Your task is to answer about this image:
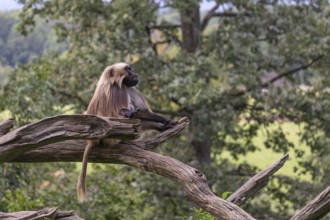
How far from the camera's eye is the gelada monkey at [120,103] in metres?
6.05

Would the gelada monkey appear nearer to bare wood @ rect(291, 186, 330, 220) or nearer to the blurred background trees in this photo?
bare wood @ rect(291, 186, 330, 220)

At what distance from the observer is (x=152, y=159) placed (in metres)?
5.15

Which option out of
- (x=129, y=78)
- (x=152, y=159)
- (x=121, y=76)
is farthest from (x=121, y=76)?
(x=152, y=159)

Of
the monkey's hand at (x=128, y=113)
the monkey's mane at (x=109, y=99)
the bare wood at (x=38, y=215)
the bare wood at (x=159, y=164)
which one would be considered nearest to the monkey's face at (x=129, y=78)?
the monkey's mane at (x=109, y=99)

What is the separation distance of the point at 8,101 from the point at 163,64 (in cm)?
390

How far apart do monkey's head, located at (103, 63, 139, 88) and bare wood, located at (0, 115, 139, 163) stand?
1622 millimetres

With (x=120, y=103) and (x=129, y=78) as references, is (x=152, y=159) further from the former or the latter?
(x=129, y=78)

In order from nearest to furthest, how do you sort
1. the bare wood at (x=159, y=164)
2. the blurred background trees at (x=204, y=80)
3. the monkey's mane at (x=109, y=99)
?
the bare wood at (x=159, y=164), the monkey's mane at (x=109, y=99), the blurred background trees at (x=204, y=80)

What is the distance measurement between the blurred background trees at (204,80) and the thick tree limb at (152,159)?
5.47m

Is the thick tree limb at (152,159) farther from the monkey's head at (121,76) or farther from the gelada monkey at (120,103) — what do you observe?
the monkey's head at (121,76)

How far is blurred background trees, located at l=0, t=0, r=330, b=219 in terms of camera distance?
40.1 feet

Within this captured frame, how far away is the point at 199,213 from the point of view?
4.75 meters

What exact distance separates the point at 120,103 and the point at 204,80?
5.95 m

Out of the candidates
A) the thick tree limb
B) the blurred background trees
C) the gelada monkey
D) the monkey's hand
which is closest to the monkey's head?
the gelada monkey
